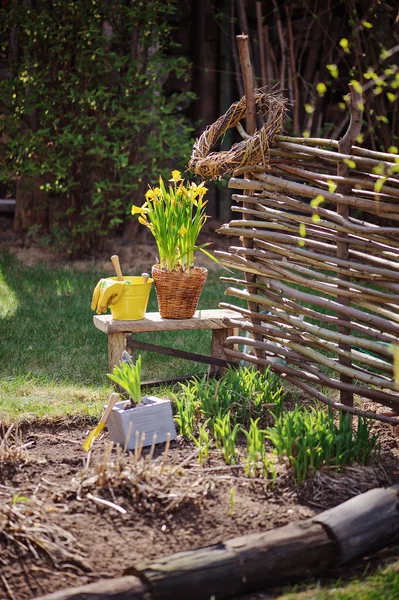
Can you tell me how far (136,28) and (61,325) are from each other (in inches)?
124

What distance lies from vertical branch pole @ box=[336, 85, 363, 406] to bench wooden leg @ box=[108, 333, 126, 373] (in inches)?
44.0

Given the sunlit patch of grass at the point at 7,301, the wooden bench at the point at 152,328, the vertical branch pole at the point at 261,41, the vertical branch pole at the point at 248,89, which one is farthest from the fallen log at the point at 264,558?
the vertical branch pole at the point at 261,41

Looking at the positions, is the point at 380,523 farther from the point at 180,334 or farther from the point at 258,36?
the point at 258,36

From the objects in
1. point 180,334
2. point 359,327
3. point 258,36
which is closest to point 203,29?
point 258,36

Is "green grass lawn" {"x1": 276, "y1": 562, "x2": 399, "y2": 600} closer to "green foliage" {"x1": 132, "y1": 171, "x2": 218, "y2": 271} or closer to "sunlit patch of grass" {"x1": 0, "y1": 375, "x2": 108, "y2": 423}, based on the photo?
"sunlit patch of grass" {"x1": 0, "y1": 375, "x2": 108, "y2": 423}

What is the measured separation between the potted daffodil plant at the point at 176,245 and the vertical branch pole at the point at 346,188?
767 millimetres

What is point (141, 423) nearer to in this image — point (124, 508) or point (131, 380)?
point (131, 380)

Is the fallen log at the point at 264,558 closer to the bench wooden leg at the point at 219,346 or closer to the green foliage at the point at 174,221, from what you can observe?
the bench wooden leg at the point at 219,346

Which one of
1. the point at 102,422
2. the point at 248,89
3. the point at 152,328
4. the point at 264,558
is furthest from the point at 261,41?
the point at 264,558

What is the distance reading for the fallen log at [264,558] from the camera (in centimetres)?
218

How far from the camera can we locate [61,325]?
5.18m

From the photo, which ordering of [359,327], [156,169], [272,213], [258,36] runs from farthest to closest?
[258,36], [156,169], [272,213], [359,327]

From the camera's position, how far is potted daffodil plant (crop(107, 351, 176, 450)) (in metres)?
3.23

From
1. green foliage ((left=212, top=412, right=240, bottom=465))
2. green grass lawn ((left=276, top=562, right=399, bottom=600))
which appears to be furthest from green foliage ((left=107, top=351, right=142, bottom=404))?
green grass lawn ((left=276, top=562, right=399, bottom=600))
